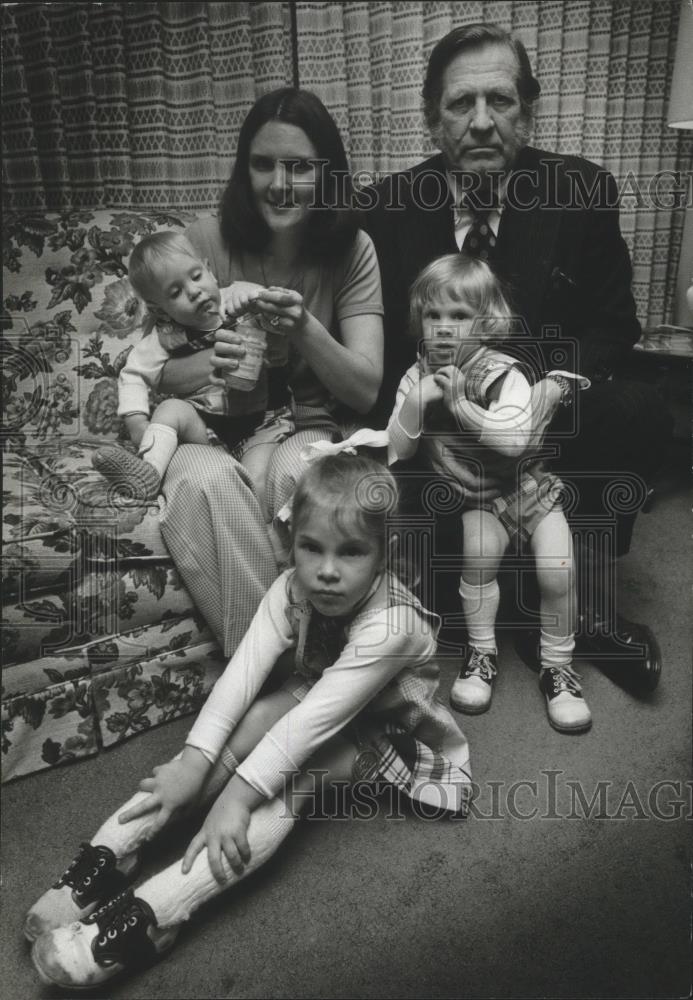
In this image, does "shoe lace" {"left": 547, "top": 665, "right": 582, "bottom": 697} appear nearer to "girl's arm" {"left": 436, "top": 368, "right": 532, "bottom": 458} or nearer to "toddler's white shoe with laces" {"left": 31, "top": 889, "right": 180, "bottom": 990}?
"girl's arm" {"left": 436, "top": 368, "right": 532, "bottom": 458}

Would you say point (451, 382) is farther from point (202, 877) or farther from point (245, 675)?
point (202, 877)

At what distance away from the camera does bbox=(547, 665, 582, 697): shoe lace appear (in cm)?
119

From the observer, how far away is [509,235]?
44.2 inches

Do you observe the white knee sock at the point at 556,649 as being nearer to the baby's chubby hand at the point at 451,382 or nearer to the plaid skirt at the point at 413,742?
the plaid skirt at the point at 413,742

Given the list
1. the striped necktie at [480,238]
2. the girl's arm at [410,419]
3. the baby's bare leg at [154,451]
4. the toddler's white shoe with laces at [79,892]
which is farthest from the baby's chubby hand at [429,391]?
the toddler's white shoe with laces at [79,892]

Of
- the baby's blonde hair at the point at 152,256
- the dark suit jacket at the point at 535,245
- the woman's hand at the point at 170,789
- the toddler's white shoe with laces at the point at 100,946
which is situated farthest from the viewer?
the dark suit jacket at the point at 535,245

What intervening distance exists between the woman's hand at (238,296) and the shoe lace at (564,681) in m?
0.72

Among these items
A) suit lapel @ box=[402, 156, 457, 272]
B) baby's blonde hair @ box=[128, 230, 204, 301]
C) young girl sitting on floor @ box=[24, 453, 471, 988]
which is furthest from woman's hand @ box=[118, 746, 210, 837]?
suit lapel @ box=[402, 156, 457, 272]

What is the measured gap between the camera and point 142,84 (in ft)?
3.79

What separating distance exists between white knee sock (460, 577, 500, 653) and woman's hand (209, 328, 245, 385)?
47 cm

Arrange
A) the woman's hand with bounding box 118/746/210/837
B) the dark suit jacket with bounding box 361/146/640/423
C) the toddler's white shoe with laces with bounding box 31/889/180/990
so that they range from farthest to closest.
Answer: the dark suit jacket with bounding box 361/146/640/423 < the woman's hand with bounding box 118/746/210/837 < the toddler's white shoe with laces with bounding box 31/889/180/990

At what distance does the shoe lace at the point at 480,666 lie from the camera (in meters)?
1.21

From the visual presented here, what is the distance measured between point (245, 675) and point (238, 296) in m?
0.48

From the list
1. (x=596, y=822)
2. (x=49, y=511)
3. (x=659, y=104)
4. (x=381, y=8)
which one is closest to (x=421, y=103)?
(x=381, y=8)
